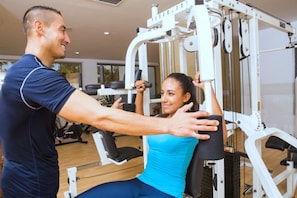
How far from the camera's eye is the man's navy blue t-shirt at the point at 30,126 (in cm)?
70

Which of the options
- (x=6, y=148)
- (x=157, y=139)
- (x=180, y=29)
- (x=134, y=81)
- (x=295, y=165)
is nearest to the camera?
(x=6, y=148)

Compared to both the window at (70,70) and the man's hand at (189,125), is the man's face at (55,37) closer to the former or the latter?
the man's hand at (189,125)

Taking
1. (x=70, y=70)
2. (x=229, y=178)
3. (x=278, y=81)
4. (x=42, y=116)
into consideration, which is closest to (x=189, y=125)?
(x=42, y=116)

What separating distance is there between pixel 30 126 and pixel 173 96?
77cm

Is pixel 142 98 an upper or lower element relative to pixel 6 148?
upper

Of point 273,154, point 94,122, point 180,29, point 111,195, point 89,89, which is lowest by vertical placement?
point 273,154

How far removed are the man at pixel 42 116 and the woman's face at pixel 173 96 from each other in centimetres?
59

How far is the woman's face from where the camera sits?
1.34 meters

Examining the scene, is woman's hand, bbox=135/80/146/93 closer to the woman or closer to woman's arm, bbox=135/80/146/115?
woman's arm, bbox=135/80/146/115

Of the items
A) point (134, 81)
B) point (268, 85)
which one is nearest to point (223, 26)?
point (134, 81)

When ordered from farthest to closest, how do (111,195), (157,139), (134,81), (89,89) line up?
(89,89) → (134,81) → (157,139) → (111,195)

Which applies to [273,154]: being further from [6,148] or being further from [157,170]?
[6,148]

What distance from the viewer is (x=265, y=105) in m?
4.76

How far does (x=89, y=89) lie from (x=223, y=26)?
1.21 m
